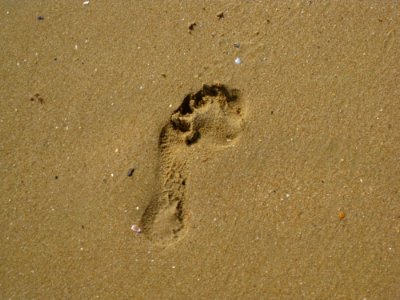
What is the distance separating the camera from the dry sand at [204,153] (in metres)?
2.04

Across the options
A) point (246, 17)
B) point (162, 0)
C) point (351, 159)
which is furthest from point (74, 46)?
point (351, 159)

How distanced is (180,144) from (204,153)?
0.13 m

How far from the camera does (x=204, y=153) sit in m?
2.10

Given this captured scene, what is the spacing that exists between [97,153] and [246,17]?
1.05 metres

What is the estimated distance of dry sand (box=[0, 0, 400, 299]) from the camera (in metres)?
2.04

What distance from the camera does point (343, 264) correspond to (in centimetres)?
202

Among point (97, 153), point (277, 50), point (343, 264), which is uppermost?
point (277, 50)

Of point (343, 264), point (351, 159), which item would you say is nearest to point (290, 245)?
point (343, 264)

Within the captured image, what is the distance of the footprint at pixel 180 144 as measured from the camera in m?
2.08

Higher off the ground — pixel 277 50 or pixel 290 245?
pixel 277 50

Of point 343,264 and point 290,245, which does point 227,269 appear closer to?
point 290,245

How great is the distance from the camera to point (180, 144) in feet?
6.89

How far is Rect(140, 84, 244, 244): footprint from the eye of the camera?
82.0 inches

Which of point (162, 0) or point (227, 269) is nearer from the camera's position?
point (227, 269)
